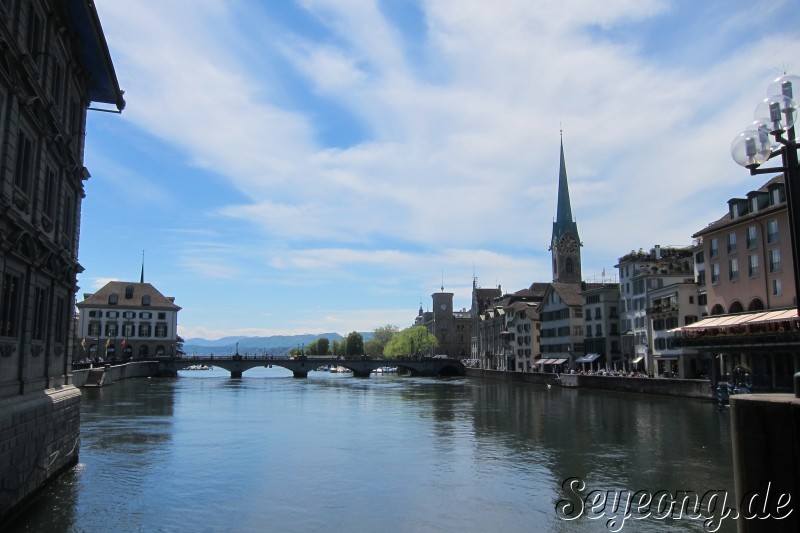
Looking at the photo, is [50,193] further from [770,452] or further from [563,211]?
[563,211]

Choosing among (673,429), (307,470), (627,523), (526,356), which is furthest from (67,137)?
(526,356)

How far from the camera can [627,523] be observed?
741 inches

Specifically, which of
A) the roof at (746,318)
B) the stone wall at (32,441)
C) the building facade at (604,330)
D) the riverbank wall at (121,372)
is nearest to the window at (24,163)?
the stone wall at (32,441)

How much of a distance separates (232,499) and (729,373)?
45.8m

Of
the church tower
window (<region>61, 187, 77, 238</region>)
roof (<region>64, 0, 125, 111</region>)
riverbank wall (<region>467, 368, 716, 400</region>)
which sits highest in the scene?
the church tower

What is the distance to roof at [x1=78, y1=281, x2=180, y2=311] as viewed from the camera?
11919cm

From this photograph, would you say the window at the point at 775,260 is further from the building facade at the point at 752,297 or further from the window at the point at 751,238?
the window at the point at 751,238

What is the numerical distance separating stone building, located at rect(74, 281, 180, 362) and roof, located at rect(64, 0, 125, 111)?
97.3 m

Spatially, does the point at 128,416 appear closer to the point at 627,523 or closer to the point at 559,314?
the point at 627,523

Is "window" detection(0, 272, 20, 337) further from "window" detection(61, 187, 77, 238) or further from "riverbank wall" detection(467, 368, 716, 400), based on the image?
"riverbank wall" detection(467, 368, 716, 400)

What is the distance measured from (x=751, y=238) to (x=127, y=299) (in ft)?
345

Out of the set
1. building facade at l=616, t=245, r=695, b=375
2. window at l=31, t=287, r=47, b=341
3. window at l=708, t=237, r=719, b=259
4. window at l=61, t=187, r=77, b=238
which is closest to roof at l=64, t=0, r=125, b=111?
window at l=61, t=187, r=77, b=238

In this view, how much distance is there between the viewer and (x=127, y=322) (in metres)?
119

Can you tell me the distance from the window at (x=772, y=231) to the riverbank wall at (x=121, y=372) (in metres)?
65.8
